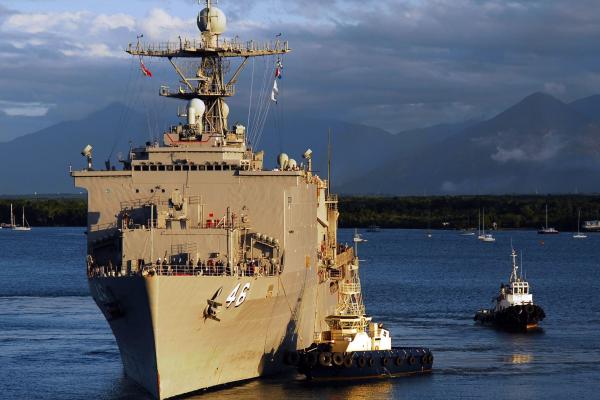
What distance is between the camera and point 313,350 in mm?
38812

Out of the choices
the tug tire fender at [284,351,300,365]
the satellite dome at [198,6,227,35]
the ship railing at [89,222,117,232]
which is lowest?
the tug tire fender at [284,351,300,365]

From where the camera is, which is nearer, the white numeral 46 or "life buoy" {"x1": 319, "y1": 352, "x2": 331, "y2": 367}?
the white numeral 46

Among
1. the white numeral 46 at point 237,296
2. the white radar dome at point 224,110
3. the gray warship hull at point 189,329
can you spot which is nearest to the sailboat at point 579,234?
the white radar dome at point 224,110

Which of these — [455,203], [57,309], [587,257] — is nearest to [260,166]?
[57,309]

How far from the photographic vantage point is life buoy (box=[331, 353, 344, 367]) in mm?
38344

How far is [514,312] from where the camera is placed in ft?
180

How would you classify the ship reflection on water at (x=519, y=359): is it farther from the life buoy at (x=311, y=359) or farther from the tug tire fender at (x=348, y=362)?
the life buoy at (x=311, y=359)

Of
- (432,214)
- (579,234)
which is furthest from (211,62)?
(432,214)

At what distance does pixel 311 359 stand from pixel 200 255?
5.39 meters

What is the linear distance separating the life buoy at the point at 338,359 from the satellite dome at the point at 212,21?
11.4 m

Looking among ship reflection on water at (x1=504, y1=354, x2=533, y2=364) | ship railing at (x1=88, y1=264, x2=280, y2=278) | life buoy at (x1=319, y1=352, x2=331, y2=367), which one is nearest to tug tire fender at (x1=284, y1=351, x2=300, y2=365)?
life buoy at (x1=319, y1=352, x2=331, y2=367)

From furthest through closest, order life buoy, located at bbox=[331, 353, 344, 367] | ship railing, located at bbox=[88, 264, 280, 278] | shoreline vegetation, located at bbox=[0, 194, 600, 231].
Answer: shoreline vegetation, located at bbox=[0, 194, 600, 231], life buoy, located at bbox=[331, 353, 344, 367], ship railing, located at bbox=[88, 264, 280, 278]

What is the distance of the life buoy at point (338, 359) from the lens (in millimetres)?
38344

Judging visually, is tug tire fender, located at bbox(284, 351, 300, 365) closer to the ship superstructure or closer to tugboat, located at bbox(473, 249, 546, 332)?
the ship superstructure
